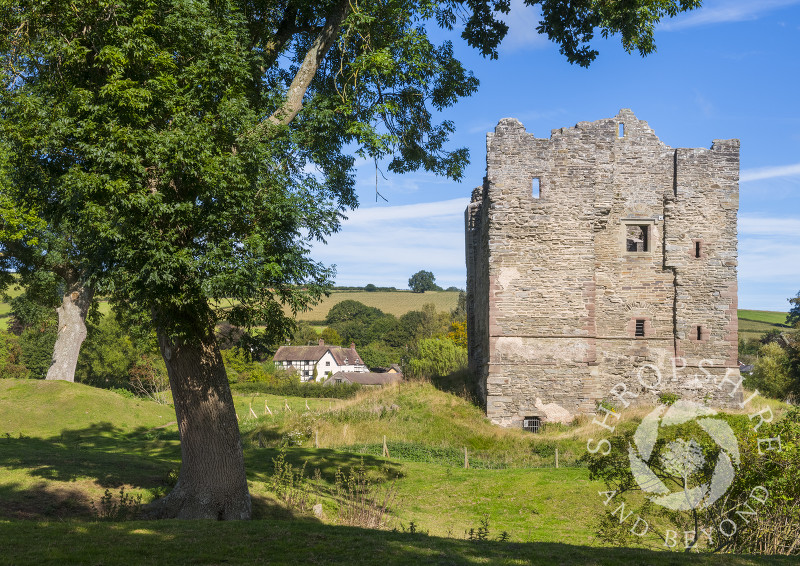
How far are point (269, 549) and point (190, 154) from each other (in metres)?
5.54

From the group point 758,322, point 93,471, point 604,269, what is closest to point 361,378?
point 604,269

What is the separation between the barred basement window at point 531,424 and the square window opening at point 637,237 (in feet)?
25.1

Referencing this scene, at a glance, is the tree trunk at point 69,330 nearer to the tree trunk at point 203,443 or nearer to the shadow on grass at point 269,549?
the tree trunk at point 203,443

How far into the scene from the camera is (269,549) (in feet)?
26.7

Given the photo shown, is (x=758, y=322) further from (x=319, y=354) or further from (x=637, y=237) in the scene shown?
(x=637, y=237)

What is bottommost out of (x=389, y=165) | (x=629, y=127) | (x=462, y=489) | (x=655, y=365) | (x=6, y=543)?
(x=462, y=489)

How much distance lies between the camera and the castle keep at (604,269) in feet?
82.2

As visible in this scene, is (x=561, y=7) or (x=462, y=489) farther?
(x=462, y=489)

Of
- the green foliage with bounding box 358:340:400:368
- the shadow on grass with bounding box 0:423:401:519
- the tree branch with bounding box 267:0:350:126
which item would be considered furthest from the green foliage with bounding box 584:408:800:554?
the green foliage with bounding box 358:340:400:368

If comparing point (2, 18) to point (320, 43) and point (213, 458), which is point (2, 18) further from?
point (213, 458)

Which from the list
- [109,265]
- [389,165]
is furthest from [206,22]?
[389,165]

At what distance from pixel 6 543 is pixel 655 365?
23.1 m

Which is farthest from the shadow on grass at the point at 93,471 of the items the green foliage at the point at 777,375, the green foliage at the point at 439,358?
the green foliage at the point at 439,358

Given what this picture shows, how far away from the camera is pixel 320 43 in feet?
42.1
